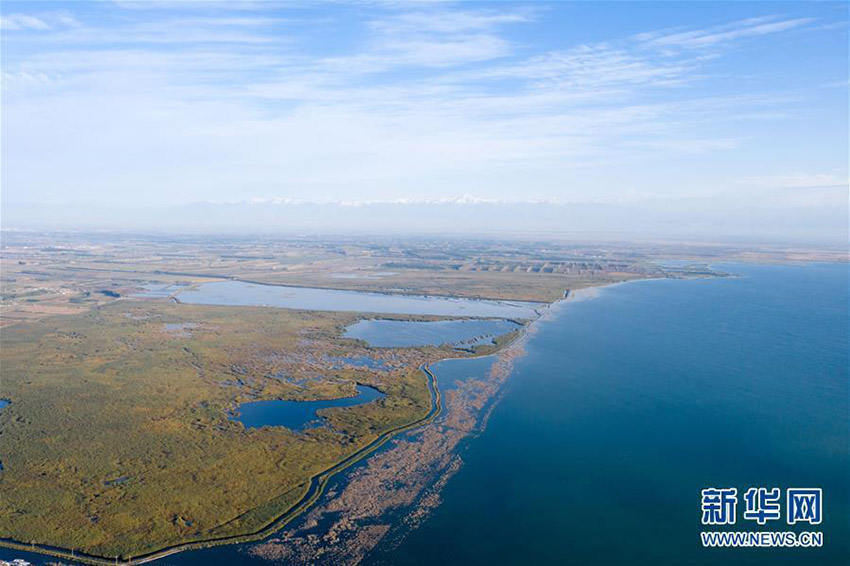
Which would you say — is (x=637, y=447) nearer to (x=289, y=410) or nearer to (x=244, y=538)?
(x=244, y=538)

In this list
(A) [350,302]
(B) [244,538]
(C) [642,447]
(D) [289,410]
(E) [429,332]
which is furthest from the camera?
(A) [350,302]

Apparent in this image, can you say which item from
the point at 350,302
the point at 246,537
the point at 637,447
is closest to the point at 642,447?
the point at 637,447

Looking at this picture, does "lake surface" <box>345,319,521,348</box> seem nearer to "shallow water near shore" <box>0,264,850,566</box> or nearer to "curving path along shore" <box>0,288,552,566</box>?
"shallow water near shore" <box>0,264,850,566</box>

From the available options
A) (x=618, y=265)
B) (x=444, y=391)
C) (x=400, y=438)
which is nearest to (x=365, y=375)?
(x=444, y=391)

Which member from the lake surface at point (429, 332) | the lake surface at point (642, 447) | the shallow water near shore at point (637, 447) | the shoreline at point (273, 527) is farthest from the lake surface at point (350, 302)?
the shoreline at point (273, 527)

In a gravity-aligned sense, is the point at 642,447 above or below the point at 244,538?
above

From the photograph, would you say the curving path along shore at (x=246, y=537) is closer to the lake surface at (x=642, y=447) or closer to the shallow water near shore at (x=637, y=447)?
the shallow water near shore at (x=637, y=447)
